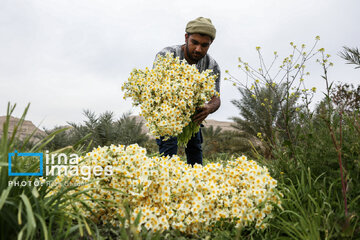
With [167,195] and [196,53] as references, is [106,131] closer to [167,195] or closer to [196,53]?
[196,53]

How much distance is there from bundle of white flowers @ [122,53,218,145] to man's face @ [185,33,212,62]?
85 centimetres

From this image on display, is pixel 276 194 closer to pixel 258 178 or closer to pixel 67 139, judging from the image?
pixel 258 178

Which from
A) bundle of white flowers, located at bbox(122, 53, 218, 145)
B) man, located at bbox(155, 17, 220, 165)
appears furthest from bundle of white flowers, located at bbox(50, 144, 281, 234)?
man, located at bbox(155, 17, 220, 165)

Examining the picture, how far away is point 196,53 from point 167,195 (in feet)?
8.04

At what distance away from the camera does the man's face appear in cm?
403

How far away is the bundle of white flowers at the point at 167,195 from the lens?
2080 mm

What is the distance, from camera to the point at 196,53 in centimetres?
409

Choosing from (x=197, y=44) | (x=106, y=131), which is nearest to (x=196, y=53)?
(x=197, y=44)

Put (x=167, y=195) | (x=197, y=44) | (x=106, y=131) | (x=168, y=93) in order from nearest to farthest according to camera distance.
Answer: (x=167, y=195) → (x=168, y=93) → (x=197, y=44) → (x=106, y=131)

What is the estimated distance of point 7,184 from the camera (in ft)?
5.93

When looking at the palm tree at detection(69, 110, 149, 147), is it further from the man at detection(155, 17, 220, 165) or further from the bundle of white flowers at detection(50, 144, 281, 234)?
the bundle of white flowers at detection(50, 144, 281, 234)

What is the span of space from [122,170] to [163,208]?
40 cm

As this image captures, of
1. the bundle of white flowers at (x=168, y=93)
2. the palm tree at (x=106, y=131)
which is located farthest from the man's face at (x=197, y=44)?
the palm tree at (x=106, y=131)

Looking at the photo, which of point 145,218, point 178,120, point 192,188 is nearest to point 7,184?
point 145,218
